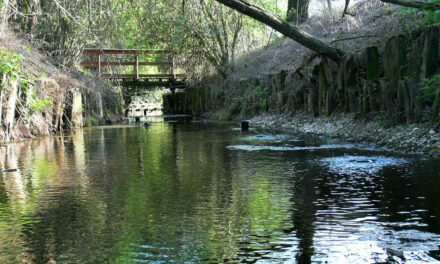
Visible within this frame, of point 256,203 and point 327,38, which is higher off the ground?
point 327,38

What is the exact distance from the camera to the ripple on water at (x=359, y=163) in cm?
849

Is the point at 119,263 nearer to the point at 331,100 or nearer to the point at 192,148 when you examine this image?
the point at 192,148

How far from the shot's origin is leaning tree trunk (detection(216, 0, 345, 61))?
13.5 meters

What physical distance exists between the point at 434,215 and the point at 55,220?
4.04 metres

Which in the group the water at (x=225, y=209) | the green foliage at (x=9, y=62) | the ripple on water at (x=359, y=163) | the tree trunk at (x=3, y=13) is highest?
the tree trunk at (x=3, y=13)

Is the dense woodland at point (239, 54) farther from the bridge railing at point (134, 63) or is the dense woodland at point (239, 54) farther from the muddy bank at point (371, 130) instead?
the bridge railing at point (134, 63)

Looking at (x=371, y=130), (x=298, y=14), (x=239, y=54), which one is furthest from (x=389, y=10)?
(x=239, y=54)

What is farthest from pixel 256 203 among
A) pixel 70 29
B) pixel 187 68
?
pixel 187 68

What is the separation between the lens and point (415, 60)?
1131 cm

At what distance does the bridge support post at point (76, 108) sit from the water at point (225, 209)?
11277mm

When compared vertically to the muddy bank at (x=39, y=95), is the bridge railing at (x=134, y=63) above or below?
above

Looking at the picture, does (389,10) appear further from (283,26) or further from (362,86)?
(283,26)

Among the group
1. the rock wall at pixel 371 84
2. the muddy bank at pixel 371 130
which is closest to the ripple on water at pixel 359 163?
the muddy bank at pixel 371 130

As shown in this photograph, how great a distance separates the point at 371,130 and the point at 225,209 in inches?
302
